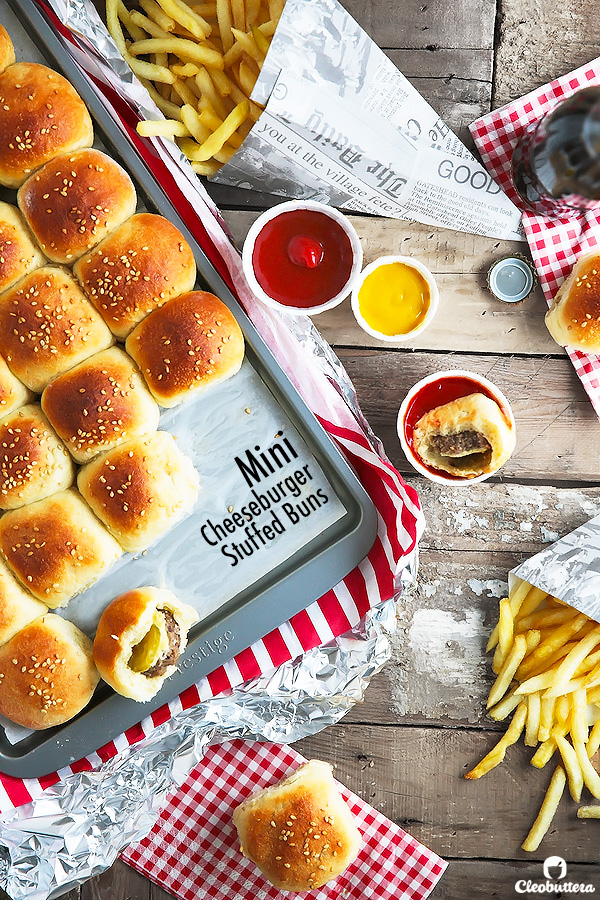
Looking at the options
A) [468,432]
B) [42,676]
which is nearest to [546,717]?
[468,432]

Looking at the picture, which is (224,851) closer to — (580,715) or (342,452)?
(580,715)

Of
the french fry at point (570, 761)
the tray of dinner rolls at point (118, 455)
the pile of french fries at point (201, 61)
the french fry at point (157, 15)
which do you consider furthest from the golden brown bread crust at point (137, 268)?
the french fry at point (570, 761)

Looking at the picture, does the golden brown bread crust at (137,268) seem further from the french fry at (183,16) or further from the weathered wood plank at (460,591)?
the weathered wood plank at (460,591)

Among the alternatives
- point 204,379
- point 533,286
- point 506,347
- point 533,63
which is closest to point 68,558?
point 204,379

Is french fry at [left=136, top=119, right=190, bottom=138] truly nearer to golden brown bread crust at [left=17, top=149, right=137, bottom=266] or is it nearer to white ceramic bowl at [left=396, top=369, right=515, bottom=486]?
golden brown bread crust at [left=17, top=149, right=137, bottom=266]

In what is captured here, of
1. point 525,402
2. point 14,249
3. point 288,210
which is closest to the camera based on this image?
point 14,249

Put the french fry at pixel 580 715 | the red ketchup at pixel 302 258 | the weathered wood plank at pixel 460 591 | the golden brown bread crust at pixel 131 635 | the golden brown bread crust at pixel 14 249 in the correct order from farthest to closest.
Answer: the weathered wood plank at pixel 460 591
the french fry at pixel 580 715
the red ketchup at pixel 302 258
the golden brown bread crust at pixel 14 249
the golden brown bread crust at pixel 131 635
